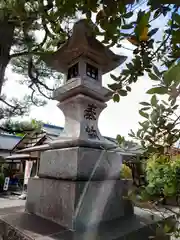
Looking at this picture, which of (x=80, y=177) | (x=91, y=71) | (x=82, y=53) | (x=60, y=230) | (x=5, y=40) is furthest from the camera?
(x=5, y=40)

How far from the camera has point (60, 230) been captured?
162 centimetres

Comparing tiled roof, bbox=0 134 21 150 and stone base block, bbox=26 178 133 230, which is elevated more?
tiled roof, bbox=0 134 21 150

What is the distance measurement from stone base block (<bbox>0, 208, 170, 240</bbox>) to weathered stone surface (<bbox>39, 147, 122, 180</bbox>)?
46 centimetres

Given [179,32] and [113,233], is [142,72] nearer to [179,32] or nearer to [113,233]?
[179,32]

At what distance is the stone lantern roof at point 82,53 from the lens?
2133mm

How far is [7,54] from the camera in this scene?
14.1 ft

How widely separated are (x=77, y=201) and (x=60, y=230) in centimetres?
28

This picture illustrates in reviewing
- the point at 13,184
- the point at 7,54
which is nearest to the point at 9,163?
the point at 13,184

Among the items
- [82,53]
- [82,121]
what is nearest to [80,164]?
[82,121]

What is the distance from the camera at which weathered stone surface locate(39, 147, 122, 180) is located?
6.21 ft

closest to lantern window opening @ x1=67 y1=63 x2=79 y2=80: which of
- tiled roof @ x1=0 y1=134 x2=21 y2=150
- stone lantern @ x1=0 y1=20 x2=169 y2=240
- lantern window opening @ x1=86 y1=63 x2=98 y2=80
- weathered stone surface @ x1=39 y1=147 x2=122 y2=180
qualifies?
stone lantern @ x1=0 y1=20 x2=169 y2=240

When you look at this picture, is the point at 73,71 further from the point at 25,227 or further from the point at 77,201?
the point at 25,227

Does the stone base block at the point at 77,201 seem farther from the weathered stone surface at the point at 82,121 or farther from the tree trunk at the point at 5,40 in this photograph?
the tree trunk at the point at 5,40

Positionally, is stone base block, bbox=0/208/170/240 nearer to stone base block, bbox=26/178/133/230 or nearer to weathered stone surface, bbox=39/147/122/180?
stone base block, bbox=26/178/133/230
